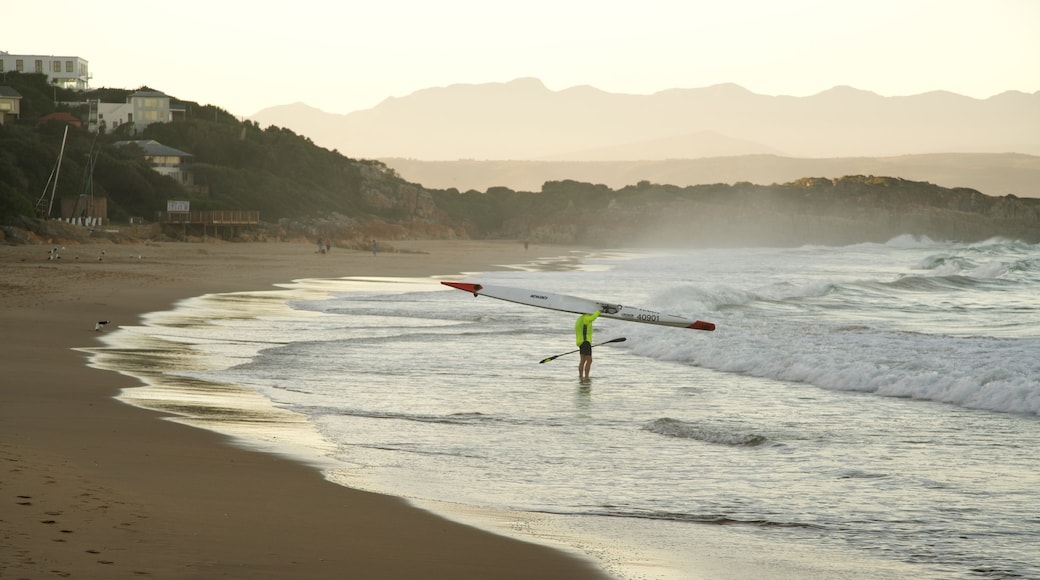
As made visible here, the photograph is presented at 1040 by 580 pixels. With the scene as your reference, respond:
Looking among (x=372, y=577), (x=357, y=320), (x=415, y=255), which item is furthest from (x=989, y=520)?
(x=415, y=255)

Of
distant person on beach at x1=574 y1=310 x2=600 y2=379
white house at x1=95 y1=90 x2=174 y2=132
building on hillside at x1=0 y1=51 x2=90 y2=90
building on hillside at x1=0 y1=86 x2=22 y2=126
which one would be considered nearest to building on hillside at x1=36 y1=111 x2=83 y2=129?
building on hillside at x1=0 y1=86 x2=22 y2=126

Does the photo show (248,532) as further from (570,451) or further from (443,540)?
(570,451)

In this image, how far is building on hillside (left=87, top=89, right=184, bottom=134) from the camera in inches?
4589

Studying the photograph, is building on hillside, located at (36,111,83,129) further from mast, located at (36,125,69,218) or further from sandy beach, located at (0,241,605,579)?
sandy beach, located at (0,241,605,579)

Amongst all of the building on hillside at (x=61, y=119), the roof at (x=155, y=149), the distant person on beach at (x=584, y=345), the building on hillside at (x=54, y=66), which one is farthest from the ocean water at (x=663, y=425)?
the building on hillside at (x=54, y=66)

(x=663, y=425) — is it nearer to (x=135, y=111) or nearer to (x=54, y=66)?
(x=135, y=111)

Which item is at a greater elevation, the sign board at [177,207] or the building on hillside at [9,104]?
the building on hillside at [9,104]

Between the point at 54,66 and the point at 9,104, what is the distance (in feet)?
135

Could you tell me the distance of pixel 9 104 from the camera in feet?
328

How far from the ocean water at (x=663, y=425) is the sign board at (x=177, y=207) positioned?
5036cm

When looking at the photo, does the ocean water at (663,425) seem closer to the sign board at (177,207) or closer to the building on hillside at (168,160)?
the sign board at (177,207)

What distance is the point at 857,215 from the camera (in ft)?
577

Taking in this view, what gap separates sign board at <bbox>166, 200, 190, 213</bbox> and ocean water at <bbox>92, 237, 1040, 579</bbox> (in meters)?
50.4

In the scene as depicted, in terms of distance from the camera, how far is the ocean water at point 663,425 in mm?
7750
